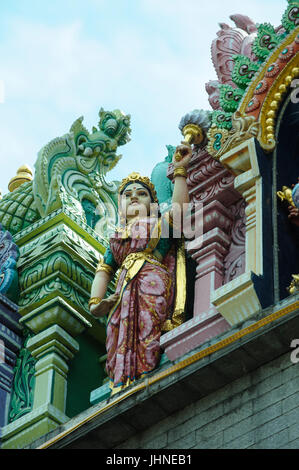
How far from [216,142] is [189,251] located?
1.13 meters

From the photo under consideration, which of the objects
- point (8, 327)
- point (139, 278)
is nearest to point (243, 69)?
point (139, 278)

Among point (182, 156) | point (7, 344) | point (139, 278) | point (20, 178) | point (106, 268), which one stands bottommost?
point (139, 278)

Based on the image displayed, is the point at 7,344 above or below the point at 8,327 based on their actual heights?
below

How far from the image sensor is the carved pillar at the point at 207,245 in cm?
1405

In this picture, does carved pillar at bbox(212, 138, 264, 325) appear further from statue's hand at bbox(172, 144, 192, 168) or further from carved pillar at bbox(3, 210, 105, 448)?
carved pillar at bbox(3, 210, 105, 448)

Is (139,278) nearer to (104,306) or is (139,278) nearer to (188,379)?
(104,306)

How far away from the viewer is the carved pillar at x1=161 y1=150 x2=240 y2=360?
1405cm

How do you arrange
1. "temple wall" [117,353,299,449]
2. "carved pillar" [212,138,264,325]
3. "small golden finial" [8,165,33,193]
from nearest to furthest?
"temple wall" [117,353,299,449] < "carved pillar" [212,138,264,325] < "small golden finial" [8,165,33,193]

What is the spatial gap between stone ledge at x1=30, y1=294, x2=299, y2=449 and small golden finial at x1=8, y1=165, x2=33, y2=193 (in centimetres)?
612

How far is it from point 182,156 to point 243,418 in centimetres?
372

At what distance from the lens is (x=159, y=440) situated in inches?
514

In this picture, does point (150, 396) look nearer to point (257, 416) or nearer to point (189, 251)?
point (257, 416)

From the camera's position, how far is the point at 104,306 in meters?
15.1

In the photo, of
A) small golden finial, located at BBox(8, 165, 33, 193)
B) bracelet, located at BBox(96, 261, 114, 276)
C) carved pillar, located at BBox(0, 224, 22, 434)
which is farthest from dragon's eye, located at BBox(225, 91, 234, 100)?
small golden finial, located at BBox(8, 165, 33, 193)
